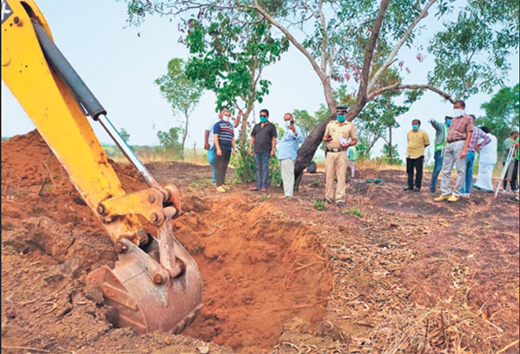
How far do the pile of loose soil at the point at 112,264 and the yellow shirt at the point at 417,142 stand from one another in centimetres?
447

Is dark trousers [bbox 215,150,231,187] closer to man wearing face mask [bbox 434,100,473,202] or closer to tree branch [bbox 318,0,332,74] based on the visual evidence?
tree branch [bbox 318,0,332,74]

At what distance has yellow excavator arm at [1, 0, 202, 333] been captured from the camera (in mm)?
2938

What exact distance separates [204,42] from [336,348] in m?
8.64

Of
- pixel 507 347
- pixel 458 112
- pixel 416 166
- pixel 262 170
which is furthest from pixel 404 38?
pixel 507 347

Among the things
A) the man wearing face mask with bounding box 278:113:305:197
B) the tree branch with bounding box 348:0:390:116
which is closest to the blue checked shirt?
the man wearing face mask with bounding box 278:113:305:197

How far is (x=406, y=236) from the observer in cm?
523

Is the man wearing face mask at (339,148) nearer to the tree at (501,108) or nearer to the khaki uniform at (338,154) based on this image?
the khaki uniform at (338,154)

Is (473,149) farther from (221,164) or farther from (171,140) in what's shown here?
(171,140)

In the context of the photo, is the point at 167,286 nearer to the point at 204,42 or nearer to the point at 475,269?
the point at 475,269

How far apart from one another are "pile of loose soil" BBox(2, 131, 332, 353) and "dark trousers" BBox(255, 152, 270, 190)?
2.14 meters

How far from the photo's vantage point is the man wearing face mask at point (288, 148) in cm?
784

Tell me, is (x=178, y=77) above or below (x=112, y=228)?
above

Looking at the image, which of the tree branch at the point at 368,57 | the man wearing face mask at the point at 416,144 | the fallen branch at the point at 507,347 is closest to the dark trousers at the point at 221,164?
the tree branch at the point at 368,57

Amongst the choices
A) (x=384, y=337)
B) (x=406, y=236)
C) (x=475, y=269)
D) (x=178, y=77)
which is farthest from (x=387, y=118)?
(x=384, y=337)
